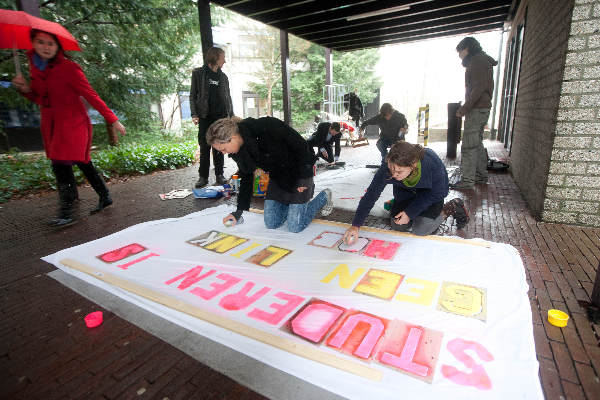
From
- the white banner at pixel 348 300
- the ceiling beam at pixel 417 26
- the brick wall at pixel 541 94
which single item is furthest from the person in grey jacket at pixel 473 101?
the ceiling beam at pixel 417 26

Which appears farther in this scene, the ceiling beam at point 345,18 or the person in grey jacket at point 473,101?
the ceiling beam at point 345,18

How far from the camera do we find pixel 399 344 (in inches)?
51.3

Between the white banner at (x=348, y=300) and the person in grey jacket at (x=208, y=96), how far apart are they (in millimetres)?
1883

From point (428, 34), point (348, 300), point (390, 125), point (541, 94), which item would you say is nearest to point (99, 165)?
point (390, 125)

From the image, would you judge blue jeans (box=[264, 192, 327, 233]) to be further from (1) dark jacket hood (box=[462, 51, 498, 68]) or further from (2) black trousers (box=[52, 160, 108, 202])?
(1) dark jacket hood (box=[462, 51, 498, 68])

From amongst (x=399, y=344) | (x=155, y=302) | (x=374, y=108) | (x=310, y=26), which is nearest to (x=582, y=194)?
(x=399, y=344)

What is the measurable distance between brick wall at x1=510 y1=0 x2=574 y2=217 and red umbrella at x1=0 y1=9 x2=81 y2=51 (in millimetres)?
4012

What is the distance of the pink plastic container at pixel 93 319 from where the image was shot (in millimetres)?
1511

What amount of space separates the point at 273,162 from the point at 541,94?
9.28 ft

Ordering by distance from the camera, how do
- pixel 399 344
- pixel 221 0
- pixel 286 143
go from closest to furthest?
pixel 399 344
pixel 286 143
pixel 221 0

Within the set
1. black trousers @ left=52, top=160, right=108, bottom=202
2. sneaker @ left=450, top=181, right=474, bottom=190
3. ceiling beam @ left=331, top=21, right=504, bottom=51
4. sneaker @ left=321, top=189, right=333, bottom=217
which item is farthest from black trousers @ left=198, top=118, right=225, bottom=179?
ceiling beam @ left=331, top=21, right=504, bottom=51

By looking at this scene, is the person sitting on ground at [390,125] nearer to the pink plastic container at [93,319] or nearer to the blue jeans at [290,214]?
the blue jeans at [290,214]

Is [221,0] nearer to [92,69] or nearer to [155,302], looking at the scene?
[92,69]

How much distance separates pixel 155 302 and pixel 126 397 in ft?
1.83
